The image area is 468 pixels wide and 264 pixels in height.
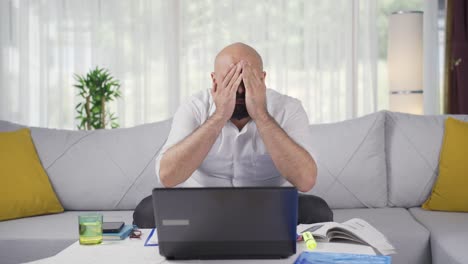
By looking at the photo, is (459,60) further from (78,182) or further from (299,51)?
(78,182)

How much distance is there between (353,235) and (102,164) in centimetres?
182

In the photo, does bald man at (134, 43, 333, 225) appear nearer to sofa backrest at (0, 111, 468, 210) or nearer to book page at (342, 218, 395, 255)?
book page at (342, 218, 395, 255)

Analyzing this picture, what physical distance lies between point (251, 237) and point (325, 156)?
1718 millimetres

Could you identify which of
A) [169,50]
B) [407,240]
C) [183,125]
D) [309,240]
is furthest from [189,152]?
[169,50]

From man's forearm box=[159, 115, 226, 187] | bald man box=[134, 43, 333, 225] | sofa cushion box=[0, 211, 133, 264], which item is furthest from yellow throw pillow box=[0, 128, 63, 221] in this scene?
man's forearm box=[159, 115, 226, 187]

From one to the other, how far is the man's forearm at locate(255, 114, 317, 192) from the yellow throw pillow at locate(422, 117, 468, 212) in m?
1.01

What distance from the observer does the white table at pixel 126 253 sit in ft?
5.09

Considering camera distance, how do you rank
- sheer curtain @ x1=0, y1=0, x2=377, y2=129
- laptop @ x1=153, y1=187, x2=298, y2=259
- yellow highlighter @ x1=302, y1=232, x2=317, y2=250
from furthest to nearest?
sheer curtain @ x1=0, y1=0, x2=377, y2=129
yellow highlighter @ x1=302, y1=232, x2=317, y2=250
laptop @ x1=153, y1=187, x2=298, y2=259

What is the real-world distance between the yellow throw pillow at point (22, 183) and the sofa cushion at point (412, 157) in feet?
5.15

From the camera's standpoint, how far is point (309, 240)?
65.6 inches

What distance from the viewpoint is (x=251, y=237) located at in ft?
4.98

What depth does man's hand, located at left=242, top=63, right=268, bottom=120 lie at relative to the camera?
2303mm

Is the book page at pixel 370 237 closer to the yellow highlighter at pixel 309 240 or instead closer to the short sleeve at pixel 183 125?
the yellow highlighter at pixel 309 240

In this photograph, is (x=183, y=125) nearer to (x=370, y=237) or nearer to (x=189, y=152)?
(x=189, y=152)
